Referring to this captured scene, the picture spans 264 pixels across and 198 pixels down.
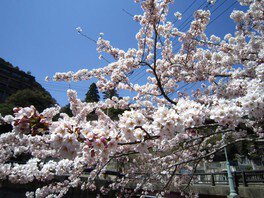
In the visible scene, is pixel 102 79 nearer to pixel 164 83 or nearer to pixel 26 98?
pixel 164 83

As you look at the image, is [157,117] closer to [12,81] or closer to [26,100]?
[26,100]

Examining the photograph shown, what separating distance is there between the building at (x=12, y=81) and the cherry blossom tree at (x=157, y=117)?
5294cm

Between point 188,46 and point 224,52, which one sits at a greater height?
point 188,46

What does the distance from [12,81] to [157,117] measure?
62.9 metres

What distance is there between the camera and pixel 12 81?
53719mm

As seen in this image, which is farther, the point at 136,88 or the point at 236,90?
the point at 136,88

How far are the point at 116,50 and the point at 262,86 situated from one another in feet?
19.1

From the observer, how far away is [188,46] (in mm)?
6453

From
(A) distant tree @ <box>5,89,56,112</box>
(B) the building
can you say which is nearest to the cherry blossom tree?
(A) distant tree @ <box>5,89,56,112</box>

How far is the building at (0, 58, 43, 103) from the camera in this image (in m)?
50.8

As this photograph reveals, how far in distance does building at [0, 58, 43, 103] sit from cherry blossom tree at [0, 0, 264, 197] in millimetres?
52944

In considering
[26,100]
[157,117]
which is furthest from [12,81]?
[157,117]

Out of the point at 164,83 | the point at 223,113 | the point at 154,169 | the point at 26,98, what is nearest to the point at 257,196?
the point at 154,169

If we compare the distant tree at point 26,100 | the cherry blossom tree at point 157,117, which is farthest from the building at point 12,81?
the cherry blossom tree at point 157,117
